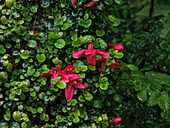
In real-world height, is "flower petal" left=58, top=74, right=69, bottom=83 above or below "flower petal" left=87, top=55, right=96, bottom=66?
below

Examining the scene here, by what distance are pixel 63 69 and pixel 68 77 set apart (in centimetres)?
17

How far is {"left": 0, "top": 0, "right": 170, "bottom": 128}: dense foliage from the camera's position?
144cm

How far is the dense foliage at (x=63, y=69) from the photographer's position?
1.44m

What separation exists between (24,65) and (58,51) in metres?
0.29

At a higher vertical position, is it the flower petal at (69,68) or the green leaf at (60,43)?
the green leaf at (60,43)

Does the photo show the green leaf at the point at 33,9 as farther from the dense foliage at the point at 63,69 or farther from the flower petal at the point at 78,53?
the flower petal at the point at 78,53

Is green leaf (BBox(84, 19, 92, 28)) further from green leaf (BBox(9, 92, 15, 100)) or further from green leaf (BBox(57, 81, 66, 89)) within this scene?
green leaf (BBox(9, 92, 15, 100))

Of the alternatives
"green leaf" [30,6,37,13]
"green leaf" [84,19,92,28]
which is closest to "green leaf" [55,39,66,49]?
"green leaf" [84,19,92,28]

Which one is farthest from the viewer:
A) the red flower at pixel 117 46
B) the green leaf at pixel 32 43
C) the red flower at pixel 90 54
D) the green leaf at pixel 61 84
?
the red flower at pixel 117 46

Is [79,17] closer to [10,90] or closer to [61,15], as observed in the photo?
[61,15]

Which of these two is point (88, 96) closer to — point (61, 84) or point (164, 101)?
point (61, 84)

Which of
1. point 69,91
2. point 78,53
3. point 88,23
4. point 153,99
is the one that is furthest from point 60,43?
point 153,99

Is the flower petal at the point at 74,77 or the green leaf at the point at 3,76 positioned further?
the green leaf at the point at 3,76

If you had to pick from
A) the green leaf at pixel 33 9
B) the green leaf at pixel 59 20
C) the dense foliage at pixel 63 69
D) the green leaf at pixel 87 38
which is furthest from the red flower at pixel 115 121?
the green leaf at pixel 33 9
